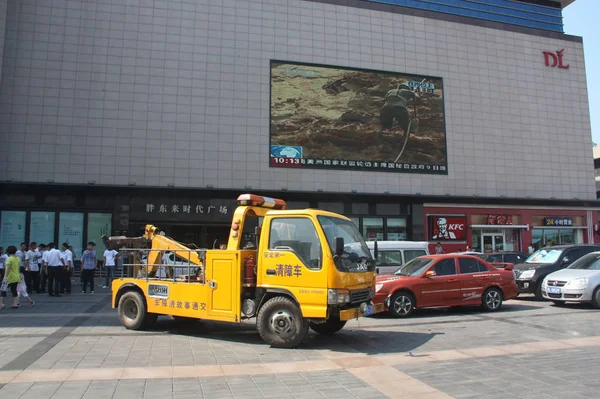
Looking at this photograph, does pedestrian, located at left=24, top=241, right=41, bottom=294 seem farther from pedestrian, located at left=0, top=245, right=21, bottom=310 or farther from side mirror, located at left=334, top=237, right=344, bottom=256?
side mirror, located at left=334, top=237, right=344, bottom=256

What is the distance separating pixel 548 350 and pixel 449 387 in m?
3.13

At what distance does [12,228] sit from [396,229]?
21.9m

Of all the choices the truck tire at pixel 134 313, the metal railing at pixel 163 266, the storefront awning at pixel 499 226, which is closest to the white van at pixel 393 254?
the metal railing at pixel 163 266

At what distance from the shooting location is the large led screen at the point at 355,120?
26.4 m

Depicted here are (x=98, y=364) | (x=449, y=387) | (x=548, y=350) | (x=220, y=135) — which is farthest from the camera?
(x=220, y=135)

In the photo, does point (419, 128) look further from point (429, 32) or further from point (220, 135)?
point (220, 135)

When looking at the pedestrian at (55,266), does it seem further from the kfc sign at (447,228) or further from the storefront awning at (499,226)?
the storefront awning at (499,226)

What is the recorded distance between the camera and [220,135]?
2583cm

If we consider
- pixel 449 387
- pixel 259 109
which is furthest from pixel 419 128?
pixel 449 387

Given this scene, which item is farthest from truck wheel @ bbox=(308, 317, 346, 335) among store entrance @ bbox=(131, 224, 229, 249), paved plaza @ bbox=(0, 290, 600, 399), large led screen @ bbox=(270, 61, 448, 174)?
large led screen @ bbox=(270, 61, 448, 174)

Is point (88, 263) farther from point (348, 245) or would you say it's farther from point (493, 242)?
point (493, 242)

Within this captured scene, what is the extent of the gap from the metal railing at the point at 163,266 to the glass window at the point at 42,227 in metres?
16.1

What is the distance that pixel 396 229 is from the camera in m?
28.6

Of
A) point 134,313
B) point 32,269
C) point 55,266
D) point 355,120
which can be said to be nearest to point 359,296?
point 134,313
